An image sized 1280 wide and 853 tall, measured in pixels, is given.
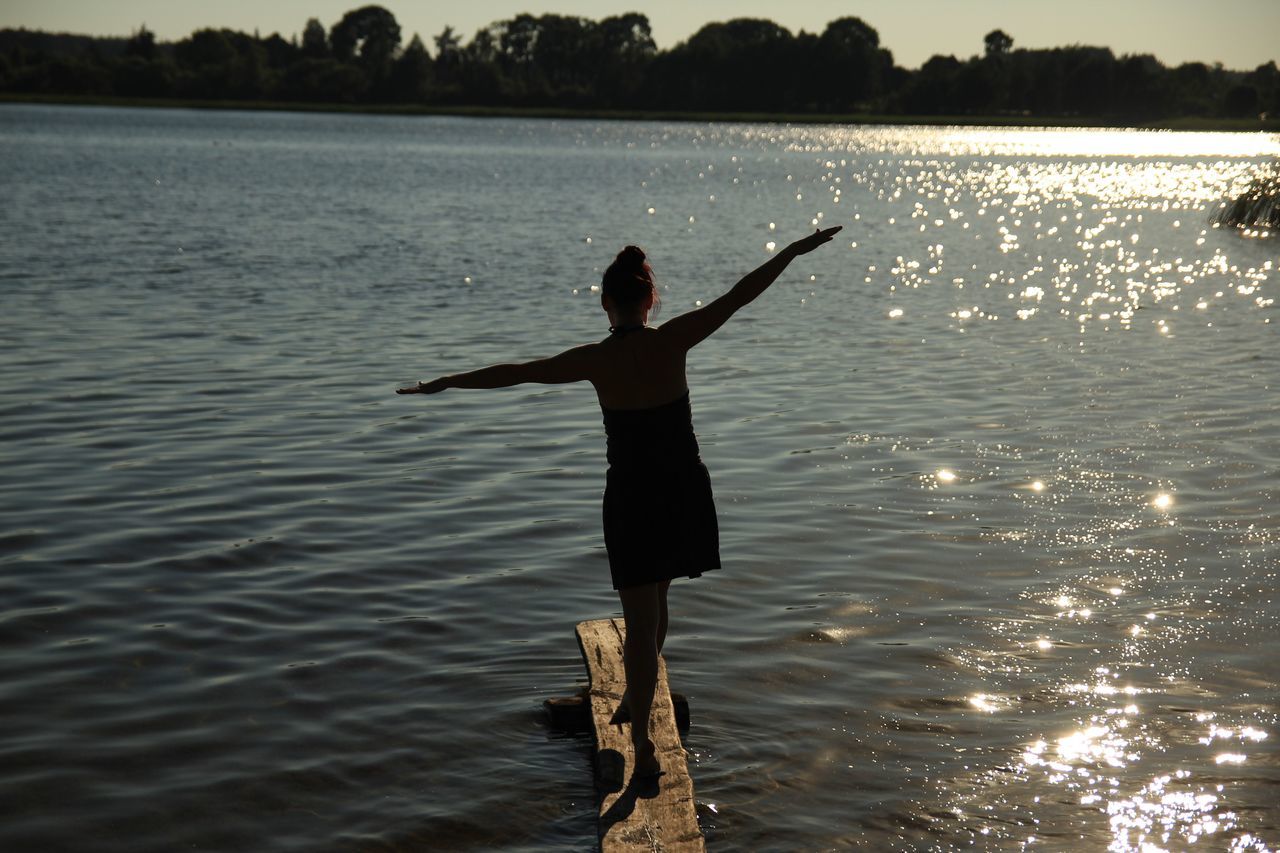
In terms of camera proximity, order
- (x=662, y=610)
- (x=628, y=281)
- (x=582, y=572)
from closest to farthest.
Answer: (x=628, y=281), (x=662, y=610), (x=582, y=572)

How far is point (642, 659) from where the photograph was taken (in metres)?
5.92

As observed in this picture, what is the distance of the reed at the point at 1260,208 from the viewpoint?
38.0 meters

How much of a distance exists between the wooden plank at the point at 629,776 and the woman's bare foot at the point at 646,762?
4cm

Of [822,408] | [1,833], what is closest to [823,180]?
[822,408]

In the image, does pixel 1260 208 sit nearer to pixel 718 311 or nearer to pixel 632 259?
pixel 718 311

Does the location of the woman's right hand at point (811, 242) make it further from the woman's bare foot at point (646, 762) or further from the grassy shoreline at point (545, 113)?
the grassy shoreline at point (545, 113)

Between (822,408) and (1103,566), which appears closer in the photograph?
(1103,566)

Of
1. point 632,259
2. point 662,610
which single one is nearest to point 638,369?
point 632,259

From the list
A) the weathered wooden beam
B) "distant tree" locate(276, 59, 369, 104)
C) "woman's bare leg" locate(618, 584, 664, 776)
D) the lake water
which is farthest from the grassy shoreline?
"woman's bare leg" locate(618, 584, 664, 776)

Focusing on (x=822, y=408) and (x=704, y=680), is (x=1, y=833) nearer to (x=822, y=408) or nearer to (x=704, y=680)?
(x=704, y=680)

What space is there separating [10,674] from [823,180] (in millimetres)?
Answer: 66057

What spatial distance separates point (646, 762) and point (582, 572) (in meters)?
3.59

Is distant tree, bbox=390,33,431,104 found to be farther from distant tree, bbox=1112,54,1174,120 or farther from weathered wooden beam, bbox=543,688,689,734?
weathered wooden beam, bbox=543,688,689,734

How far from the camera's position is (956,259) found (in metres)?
33.5
